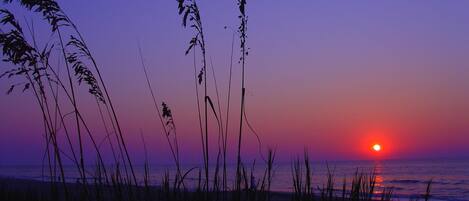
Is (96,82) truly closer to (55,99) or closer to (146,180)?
(55,99)

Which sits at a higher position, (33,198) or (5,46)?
(5,46)

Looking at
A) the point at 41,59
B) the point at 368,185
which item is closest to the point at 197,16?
the point at 41,59

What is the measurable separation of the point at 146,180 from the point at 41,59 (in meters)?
0.99

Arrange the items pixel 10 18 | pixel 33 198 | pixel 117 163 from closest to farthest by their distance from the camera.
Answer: pixel 10 18 → pixel 117 163 → pixel 33 198

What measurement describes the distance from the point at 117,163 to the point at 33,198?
1454mm

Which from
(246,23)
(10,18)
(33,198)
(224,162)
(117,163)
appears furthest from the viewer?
(33,198)

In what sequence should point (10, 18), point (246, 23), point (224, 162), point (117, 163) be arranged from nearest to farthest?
1. point (246, 23)
2. point (224, 162)
3. point (10, 18)
4. point (117, 163)

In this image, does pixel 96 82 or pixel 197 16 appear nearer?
pixel 197 16

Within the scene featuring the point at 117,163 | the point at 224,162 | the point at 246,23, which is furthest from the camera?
the point at 117,163

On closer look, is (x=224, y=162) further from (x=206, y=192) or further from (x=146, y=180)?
(x=146, y=180)

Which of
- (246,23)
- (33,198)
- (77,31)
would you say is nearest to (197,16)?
(246,23)

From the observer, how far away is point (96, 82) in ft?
8.98

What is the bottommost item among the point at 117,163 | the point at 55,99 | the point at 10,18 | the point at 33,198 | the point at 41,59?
the point at 33,198

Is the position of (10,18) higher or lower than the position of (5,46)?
higher
